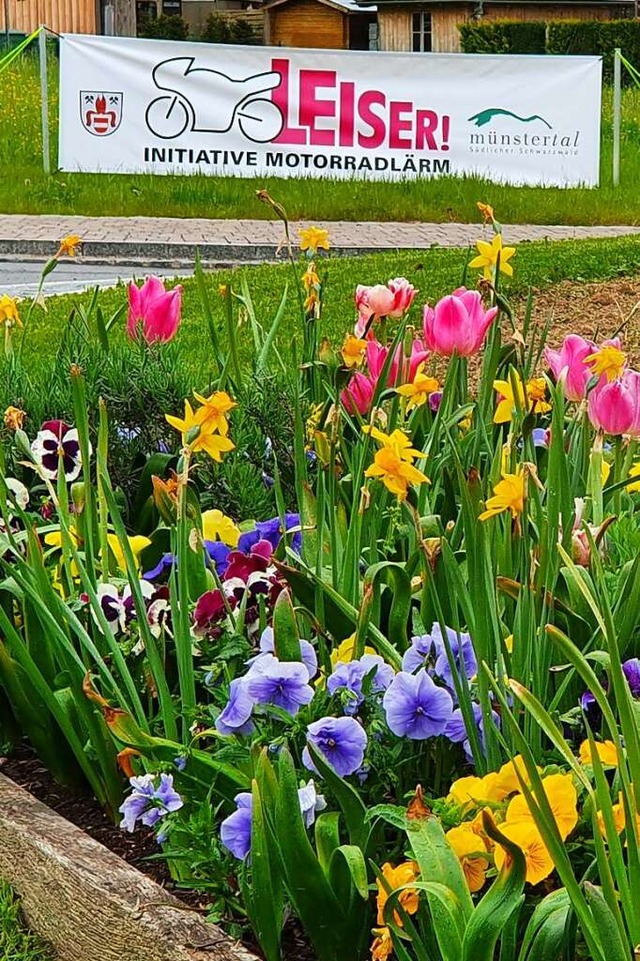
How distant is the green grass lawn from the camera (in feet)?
48.6

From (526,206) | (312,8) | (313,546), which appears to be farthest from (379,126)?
(312,8)

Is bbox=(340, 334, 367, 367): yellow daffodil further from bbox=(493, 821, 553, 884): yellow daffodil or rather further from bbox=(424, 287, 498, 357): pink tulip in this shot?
bbox=(493, 821, 553, 884): yellow daffodil

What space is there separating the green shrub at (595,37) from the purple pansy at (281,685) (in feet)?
89.5

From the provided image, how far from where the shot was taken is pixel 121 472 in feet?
12.4

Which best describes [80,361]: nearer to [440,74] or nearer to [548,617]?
[548,617]

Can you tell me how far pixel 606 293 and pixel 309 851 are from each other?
6730 millimetres

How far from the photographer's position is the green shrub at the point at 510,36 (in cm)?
2859

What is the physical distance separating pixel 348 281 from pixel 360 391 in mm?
5819

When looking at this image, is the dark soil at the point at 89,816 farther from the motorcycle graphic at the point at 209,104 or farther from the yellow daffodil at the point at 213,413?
the motorcycle graphic at the point at 209,104

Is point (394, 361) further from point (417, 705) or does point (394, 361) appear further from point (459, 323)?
point (417, 705)

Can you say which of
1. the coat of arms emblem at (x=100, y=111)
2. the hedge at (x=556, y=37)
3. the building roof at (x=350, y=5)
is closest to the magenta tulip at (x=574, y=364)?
the coat of arms emblem at (x=100, y=111)

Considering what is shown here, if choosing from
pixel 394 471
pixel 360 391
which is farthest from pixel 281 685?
pixel 360 391

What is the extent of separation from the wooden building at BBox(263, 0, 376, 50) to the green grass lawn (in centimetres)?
2068

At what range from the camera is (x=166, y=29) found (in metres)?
33.0
